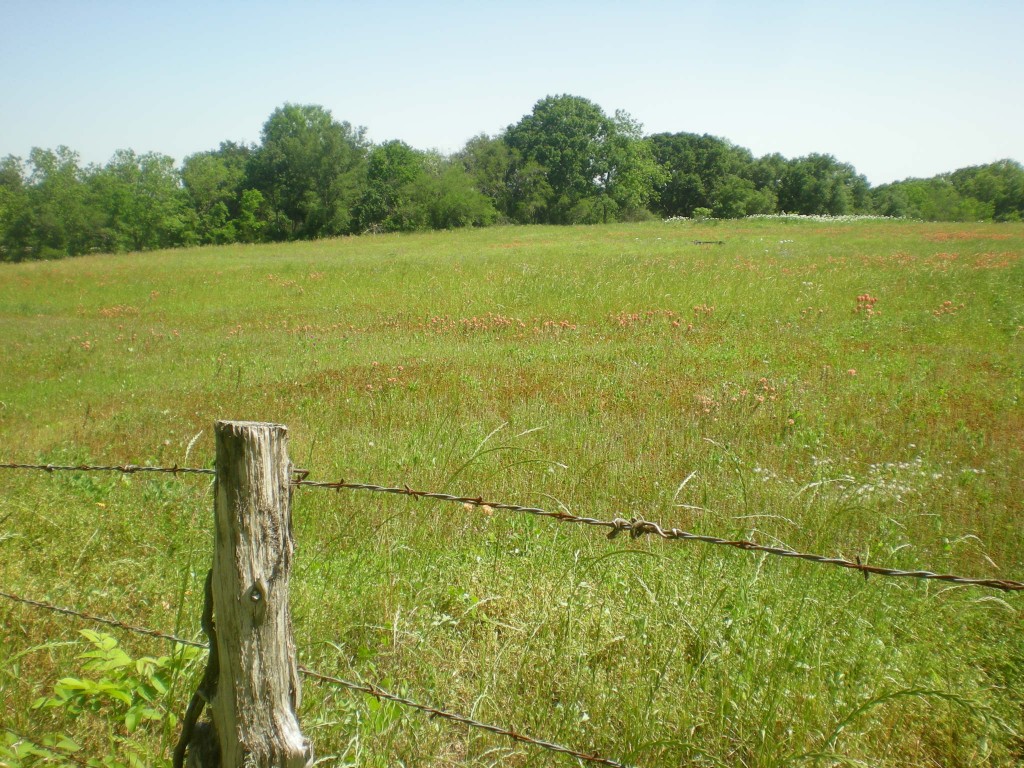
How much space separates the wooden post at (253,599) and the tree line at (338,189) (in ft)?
183

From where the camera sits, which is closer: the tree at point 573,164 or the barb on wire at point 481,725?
the barb on wire at point 481,725

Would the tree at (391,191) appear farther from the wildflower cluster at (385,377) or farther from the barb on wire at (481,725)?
the barb on wire at (481,725)

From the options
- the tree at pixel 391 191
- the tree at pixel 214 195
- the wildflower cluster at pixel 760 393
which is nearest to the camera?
the wildflower cluster at pixel 760 393

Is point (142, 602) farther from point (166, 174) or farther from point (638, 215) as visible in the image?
point (166, 174)

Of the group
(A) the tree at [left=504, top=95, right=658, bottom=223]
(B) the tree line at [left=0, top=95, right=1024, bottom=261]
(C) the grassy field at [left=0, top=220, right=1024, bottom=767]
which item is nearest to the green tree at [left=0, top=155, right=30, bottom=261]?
(B) the tree line at [left=0, top=95, right=1024, bottom=261]

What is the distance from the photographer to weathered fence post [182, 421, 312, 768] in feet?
5.15

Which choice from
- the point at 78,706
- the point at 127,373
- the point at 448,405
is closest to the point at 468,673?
the point at 78,706

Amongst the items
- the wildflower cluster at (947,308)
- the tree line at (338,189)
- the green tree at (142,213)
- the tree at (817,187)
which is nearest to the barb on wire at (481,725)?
the wildflower cluster at (947,308)

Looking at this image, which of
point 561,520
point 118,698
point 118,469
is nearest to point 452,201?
point 118,469

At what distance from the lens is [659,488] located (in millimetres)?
5367

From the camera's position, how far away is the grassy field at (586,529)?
235 cm

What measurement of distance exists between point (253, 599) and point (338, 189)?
7032 cm

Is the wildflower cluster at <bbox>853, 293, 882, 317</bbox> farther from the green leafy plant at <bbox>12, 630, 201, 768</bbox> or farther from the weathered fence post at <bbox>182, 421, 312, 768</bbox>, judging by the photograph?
the weathered fence post at <bbox>182, 421, 312, 768</bbox>

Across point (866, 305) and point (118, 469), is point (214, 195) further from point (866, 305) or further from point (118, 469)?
point (118, 469)
